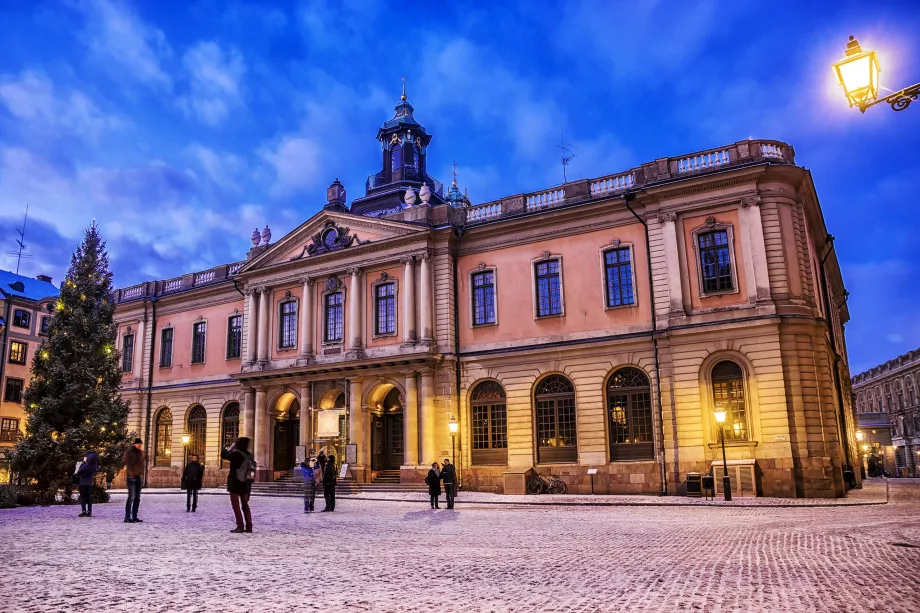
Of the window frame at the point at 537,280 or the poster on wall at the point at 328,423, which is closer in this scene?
the window frame at the point at 537,280

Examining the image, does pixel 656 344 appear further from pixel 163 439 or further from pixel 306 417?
pixel 163 439

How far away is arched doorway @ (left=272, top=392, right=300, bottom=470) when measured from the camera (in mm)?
36344

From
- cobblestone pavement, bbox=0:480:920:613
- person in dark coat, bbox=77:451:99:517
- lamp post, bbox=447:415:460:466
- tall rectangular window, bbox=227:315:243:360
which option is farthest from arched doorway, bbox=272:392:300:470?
cobblestone pavement, bbox=0:480:920:613

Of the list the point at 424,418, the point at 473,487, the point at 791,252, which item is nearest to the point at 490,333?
the point at 424,418

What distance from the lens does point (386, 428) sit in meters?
34.4

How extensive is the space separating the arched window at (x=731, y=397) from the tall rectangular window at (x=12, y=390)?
4858cm

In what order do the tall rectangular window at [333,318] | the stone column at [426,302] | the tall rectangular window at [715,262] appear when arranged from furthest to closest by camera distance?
the tall rectangular window at [333,318] < the stone column at [426,302] < the tall rectangular window at [715,262]

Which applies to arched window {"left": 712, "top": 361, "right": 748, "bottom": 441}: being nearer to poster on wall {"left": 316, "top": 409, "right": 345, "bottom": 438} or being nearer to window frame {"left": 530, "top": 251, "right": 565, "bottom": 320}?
window frame {"left": 530, "top": 251, "right": 565, "bottom": 320}

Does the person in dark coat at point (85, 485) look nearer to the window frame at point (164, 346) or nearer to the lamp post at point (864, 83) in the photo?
the lamp post at point (864, 83)

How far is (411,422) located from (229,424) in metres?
13.8

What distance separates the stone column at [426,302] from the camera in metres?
31.9

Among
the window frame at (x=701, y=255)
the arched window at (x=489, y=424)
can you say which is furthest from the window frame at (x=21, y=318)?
the window frame at (x=701, y=255)

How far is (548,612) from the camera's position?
6469 mm

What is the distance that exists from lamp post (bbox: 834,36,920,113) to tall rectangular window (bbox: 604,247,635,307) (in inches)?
835
